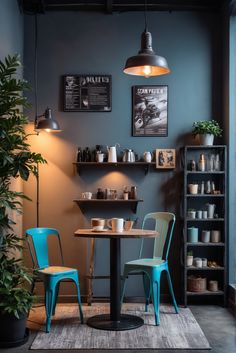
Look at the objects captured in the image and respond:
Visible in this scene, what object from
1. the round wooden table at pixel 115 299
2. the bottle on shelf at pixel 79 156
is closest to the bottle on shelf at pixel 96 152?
the bottle on shelf at pixel 79 156

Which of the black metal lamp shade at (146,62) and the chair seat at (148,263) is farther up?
the black metal lamp shade at (146,62)

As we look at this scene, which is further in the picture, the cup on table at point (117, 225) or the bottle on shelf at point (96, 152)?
the bottle on shelf at point (96, 152)

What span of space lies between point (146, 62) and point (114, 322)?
235 cm

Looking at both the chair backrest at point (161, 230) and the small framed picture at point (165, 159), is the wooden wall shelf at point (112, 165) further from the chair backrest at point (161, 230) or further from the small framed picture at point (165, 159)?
the chair backrest at point (161, 230)

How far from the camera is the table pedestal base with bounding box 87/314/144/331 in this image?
15.1 ft

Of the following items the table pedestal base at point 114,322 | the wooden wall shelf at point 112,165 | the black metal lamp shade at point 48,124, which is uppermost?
the black metal lamp shade at point 48,124

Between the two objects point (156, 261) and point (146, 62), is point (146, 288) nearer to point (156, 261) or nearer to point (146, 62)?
point (156, 261)

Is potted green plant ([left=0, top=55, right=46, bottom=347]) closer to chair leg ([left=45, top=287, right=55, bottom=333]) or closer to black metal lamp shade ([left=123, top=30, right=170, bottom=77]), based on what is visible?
chair leg ([left=45, top=287, right=55, bottom=333])

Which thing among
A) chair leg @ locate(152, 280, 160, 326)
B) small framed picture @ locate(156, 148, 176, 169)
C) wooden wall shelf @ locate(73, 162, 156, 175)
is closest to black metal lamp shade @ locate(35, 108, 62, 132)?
wooden wall shelf @ locate(73, 162, 156, 175)

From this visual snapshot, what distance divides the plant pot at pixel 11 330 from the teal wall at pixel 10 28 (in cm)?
226

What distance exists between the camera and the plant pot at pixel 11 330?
4129 mm

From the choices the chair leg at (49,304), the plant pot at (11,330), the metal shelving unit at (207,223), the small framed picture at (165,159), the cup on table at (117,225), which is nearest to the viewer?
the plant pot at (11,330)

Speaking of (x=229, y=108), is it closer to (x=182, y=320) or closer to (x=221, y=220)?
(x=221, y=220)

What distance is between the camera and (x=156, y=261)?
200 inches
